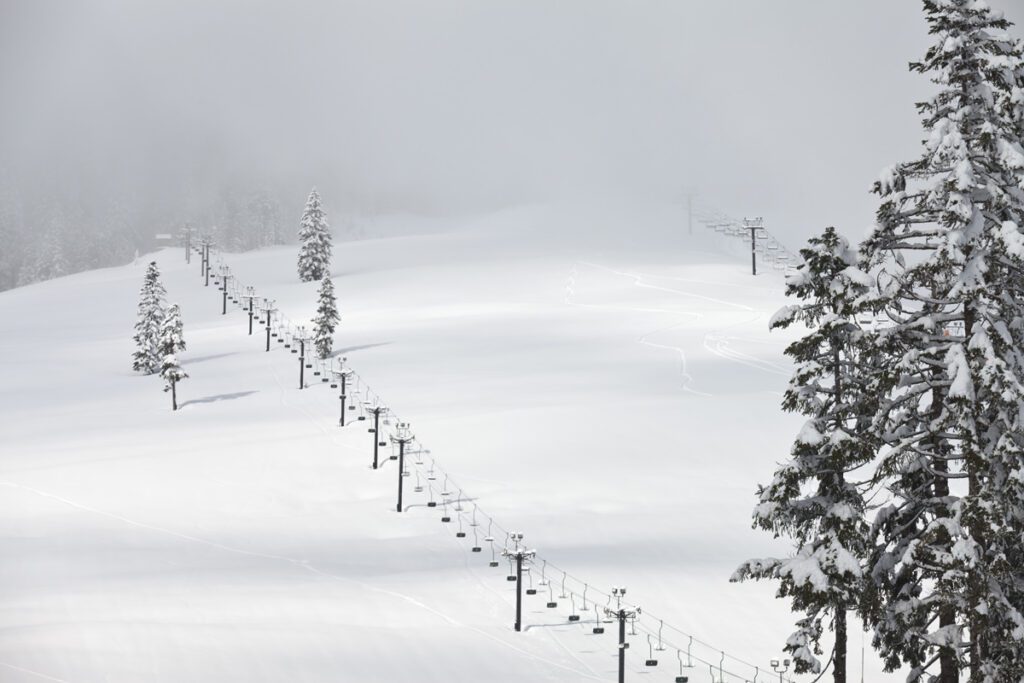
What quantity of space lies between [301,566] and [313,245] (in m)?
87.2

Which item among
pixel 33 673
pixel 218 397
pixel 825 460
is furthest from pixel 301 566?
pixel 218 397

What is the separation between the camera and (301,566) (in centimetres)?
4591

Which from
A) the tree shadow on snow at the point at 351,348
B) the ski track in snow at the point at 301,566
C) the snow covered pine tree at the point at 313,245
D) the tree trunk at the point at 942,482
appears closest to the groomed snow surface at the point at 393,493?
the ski track in snow at the point at 301,566

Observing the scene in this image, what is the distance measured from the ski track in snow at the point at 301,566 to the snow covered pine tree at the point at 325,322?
29.5m

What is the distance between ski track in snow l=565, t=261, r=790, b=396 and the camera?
75125 mm

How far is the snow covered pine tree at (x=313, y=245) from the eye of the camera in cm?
12850

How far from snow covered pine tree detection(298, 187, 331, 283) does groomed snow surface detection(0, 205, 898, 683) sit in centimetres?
1899

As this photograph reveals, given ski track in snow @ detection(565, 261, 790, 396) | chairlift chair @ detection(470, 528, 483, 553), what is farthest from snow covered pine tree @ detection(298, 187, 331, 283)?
chairlift chair @ detection(470, 528, 483, 553)

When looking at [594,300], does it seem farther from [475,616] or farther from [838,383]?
[838,383]

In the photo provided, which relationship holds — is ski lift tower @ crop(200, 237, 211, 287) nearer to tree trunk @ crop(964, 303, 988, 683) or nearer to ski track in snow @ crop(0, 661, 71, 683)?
ski track in snow @ crop(0, 661, 71, 683)

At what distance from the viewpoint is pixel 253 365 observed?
8825 centimetres

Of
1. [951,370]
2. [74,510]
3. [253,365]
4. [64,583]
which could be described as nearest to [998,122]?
[951,370]

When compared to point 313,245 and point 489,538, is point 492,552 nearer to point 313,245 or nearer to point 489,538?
point 489,538

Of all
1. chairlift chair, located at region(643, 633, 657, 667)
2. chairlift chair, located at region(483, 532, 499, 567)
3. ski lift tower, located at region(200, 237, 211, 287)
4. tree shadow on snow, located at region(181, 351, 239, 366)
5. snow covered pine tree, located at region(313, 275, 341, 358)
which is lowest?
chairlift chair, located at region(643, 633, 657, 667)
